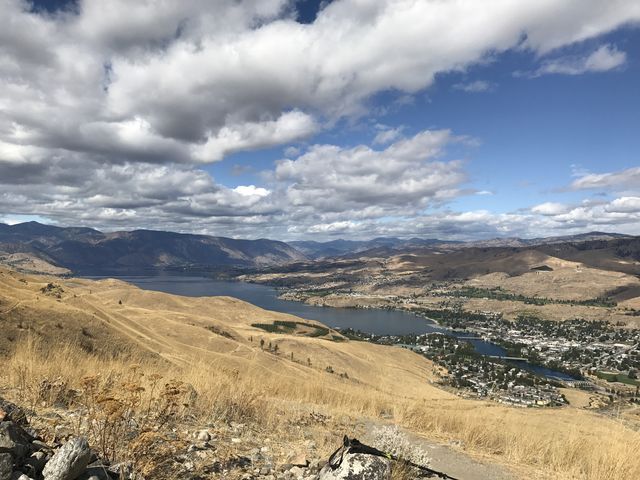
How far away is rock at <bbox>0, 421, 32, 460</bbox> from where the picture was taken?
4504 millimetres

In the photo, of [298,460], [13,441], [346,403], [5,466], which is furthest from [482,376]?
[5,466]

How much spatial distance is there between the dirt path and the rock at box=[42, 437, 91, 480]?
6.43 m

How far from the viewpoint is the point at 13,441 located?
462 centimetres

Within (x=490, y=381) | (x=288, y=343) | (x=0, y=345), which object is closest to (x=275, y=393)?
(x=0, y=345)

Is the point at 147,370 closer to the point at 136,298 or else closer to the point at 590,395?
the point at 590,395

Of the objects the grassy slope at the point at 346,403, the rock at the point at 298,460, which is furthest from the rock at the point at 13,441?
the grassy slope at the point at 346,403

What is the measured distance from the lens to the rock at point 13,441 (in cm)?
450

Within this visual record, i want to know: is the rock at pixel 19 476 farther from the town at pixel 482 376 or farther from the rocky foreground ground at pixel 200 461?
the town at pixel 482 376

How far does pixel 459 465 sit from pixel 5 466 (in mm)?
8167

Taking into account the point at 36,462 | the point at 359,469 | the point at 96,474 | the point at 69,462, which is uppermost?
the point at 69,462

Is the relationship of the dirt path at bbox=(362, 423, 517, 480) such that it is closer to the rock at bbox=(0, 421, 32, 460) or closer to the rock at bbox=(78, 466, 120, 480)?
the rock at bbox=(78, 466, 120, 480)

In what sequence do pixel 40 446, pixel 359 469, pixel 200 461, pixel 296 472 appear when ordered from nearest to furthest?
1. pixel 40 446
2. pixel 359 469
3. pixel 200 461
4. pixel 296 472

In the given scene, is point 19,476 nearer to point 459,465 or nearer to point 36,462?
point 36,462

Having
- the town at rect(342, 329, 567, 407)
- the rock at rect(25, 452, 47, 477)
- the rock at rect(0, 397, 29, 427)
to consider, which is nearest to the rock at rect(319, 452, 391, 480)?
the rock at rect(25, 452, 47, 477)
